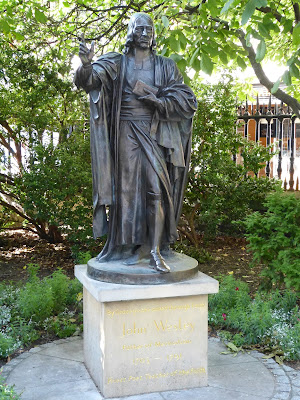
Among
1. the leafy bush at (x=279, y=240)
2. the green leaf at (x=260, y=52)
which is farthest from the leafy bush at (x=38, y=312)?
the green leaf at (x=260, y=52)

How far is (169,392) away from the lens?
4.11 m

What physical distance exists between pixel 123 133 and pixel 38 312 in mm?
2543

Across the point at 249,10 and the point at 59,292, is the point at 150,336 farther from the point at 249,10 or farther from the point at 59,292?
the point at 249,10

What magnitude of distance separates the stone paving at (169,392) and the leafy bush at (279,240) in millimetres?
1570

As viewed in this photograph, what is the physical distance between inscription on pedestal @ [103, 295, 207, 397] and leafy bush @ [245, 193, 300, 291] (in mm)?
2263

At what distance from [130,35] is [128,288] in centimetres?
209

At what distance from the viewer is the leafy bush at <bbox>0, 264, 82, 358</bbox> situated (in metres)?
5.23

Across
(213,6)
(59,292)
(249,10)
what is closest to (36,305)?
(59,292)

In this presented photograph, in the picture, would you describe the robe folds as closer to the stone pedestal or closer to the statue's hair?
the statue's hair

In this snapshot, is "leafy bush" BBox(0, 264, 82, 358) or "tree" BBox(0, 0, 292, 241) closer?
"leafy bush" BBox(0, 264, 82, 358)

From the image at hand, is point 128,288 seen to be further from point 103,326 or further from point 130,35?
point 130,35

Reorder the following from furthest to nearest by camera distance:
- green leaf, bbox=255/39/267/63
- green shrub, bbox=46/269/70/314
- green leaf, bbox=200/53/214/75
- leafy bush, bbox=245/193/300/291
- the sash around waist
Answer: leafy bush, bbox=245/193/300/291 → green shrub, bbox=46/269/70/314 → green leaf, bbox=200/53/214/75 → green leaf, bbox=255/39/267/63 → the sash around waist

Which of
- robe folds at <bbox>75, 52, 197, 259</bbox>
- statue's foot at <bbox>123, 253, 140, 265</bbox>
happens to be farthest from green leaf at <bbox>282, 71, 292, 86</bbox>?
statue's foot at <bbox>123, 253, 140, 265</bbox>

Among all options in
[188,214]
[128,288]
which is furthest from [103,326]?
[188,214]
